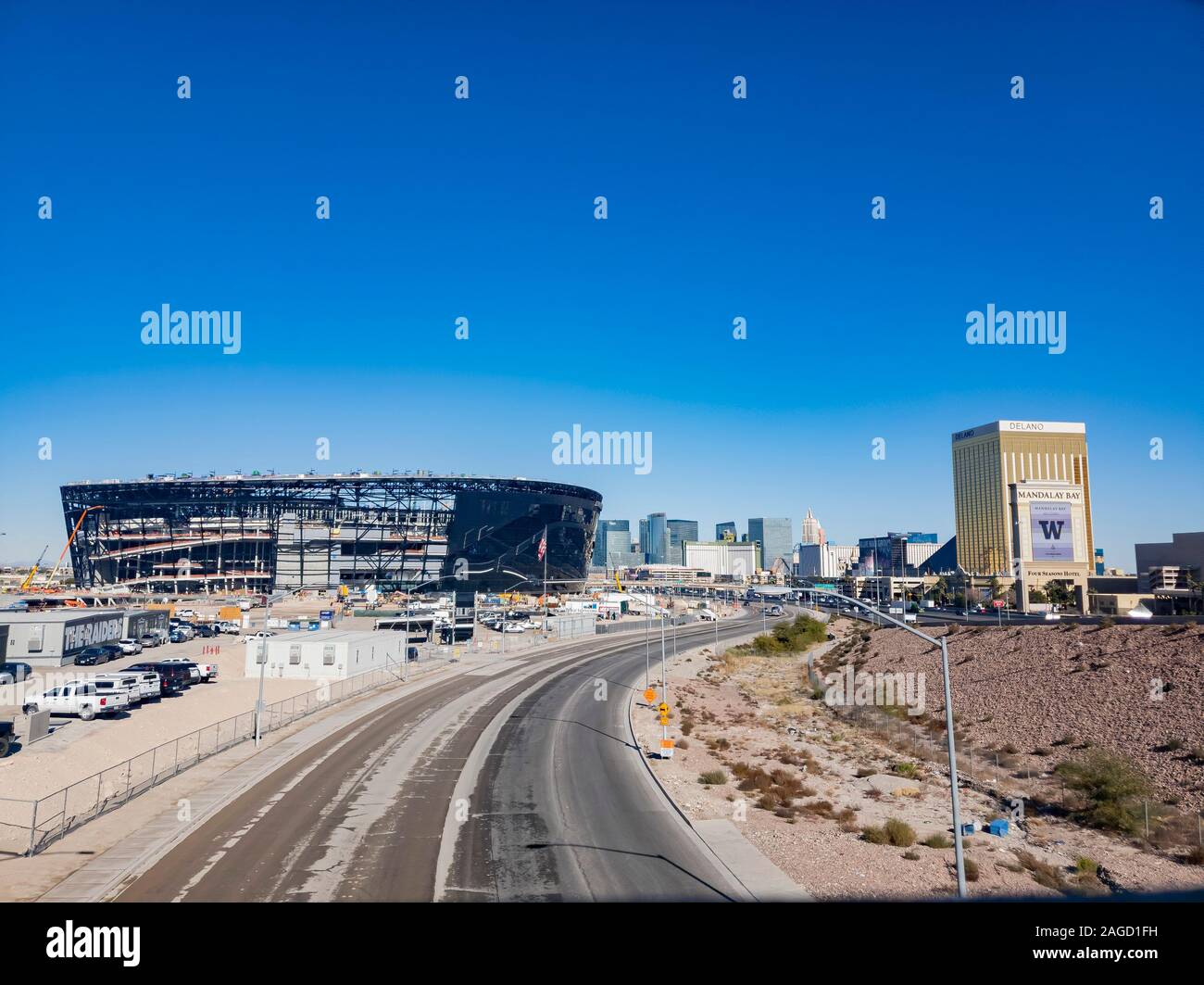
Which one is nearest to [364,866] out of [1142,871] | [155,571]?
[1142,871]

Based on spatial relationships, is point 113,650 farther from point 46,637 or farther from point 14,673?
point 14,673

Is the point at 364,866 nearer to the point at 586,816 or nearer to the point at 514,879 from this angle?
the point at 514,879

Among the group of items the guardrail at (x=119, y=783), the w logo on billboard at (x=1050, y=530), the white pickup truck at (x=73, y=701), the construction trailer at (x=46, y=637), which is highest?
the w logo on billboard at (x=1050, y=530)

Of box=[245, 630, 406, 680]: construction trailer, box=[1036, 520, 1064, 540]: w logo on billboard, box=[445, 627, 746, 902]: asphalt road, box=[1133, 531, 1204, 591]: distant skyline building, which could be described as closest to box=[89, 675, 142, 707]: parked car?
box=[245, 630, 406, 680]: construction trailer

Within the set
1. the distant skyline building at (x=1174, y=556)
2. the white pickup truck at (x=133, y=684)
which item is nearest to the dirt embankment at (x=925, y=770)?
the white pickup truck at (x=133, y=684)

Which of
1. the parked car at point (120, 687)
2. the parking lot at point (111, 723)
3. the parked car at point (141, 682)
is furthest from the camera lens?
the parked car at point (141, 682)

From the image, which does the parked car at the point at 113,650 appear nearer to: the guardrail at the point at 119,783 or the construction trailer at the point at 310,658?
the construction trailer at the point at 310,658
